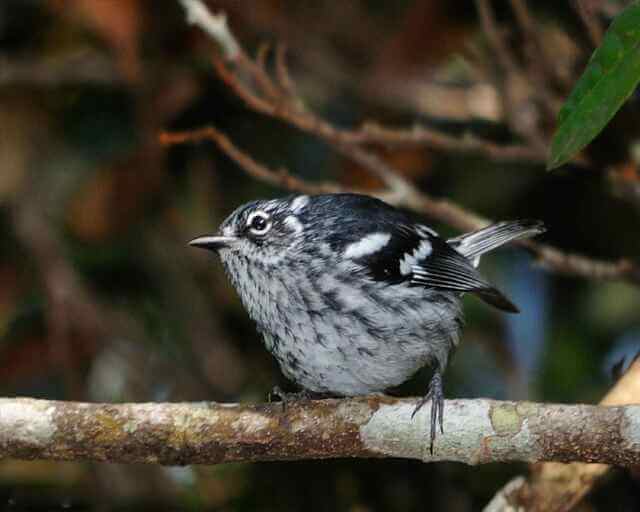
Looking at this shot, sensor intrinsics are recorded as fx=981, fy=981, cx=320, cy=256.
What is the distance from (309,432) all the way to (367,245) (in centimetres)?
96

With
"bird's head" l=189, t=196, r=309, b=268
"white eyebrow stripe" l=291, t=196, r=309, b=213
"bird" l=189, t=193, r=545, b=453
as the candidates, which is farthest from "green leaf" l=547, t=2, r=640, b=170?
"white eyebrow stripe" l=291, t=196, r=309, b=213

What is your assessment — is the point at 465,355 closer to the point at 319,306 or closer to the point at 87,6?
the point at 319,306

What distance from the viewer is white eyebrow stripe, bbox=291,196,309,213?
4.25 metres

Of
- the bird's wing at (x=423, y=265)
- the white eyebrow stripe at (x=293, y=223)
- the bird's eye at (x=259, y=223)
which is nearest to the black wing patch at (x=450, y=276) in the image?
the bird's wing at (x=423, y=265)

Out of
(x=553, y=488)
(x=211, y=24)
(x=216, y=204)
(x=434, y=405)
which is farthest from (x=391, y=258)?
→ (x=216, y=204)

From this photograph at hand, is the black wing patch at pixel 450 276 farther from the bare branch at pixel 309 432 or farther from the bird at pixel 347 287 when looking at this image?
the bare branch at pixel 309 432

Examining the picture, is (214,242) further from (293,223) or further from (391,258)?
(391,258)

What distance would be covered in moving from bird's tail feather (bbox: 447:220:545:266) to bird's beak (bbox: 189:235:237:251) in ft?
3.86

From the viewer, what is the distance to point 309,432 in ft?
11.0

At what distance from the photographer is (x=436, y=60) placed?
5.67 m

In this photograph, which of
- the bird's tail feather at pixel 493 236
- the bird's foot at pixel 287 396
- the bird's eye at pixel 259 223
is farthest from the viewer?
the bird's tail feather at pixel 493 236

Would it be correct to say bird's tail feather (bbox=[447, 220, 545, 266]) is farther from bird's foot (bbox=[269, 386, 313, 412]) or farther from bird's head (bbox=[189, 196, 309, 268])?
bird's foot (bbox=[269, 386, 313, 412])

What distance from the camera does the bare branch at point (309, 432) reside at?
306 centimetres

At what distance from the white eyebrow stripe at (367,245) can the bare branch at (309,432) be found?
0.73 meters
